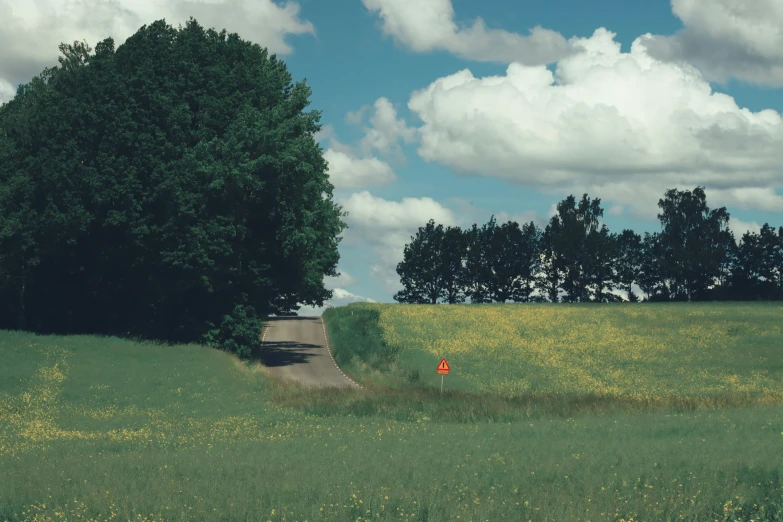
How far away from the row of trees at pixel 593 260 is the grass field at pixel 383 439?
64906 millimetres

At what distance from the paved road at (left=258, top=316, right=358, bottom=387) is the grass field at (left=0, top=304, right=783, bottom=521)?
225 centimetres

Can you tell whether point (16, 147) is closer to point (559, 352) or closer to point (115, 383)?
point (115, 383)

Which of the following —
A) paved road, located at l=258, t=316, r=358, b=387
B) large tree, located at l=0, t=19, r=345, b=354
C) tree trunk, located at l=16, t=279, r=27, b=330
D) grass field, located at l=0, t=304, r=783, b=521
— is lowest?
grass field, located at l=0, t=304, r=783, b=521

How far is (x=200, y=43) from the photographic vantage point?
58562mm

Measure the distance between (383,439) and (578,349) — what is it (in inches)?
1522

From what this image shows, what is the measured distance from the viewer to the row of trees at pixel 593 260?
403 ft

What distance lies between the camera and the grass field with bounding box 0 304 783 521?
15.4 meters

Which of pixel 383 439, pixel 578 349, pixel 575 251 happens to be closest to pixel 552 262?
pixel 575 251

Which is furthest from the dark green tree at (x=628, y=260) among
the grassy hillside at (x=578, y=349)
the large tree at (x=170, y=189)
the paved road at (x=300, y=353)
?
the large tree at (x=170, y=189)

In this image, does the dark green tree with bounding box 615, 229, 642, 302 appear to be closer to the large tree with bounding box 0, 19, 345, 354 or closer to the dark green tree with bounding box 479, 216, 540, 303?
the dark green tree with bounding box 479, 216, 540, 303

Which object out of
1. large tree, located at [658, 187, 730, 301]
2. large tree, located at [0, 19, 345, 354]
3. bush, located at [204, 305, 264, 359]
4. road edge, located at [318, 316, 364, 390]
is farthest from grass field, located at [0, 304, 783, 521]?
large tree, located at [658, 187, 730, 301]

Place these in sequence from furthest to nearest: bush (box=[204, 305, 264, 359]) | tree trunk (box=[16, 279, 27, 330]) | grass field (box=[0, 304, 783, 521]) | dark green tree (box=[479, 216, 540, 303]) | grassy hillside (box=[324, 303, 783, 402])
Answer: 1. dark green tree (box=[479, 216, 540, 303])
2. tree trunk (box=[16, 279, 27, 330])
3. bush (box=[204, 305, 264, 359])
4. grassy hillside (box=[324, 303, 783, 402])
5. grass field (box=[0, 304, 783, 521])

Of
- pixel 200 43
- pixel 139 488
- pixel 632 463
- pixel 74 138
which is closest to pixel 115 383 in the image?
pixel 74 138

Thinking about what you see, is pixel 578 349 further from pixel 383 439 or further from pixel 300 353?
pixel 383 439
